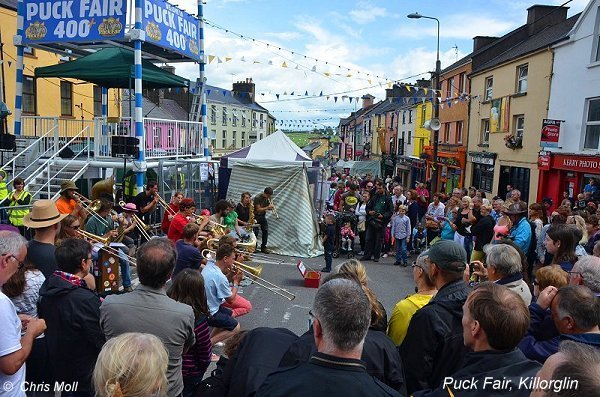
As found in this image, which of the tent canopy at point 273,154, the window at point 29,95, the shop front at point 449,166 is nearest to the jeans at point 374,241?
the tent canopy at point 273,154

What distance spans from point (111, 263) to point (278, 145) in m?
7.94

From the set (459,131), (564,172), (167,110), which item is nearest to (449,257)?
(564,172)

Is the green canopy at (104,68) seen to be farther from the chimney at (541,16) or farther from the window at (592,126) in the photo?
the chimney at (541,16)

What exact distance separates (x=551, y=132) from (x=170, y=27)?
13.2 meters

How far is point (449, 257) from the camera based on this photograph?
10.5 feet

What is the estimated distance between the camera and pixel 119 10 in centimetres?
1085

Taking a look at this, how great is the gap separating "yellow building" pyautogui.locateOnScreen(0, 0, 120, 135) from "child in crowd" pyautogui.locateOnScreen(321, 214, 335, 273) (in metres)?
10.8

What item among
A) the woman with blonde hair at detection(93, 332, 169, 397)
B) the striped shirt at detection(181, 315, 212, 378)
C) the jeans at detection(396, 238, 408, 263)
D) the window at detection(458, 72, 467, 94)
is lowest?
the jeans at detection(396, 238, 408, 263)

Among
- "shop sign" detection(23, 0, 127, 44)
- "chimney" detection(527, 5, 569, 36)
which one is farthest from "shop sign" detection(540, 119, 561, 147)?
"shop sign" detection(23, 0, 127, 44)

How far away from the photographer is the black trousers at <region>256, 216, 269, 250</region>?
11.8m

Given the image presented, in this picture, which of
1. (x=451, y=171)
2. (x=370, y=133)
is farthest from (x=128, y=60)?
(x=370, y=133)

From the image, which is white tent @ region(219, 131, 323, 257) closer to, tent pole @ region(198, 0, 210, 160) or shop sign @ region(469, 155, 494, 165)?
tent pole @ region(198, 0, 210, 160)

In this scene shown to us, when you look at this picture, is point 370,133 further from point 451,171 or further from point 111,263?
point 111,263

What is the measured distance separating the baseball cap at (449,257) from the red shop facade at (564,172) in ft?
43.0
